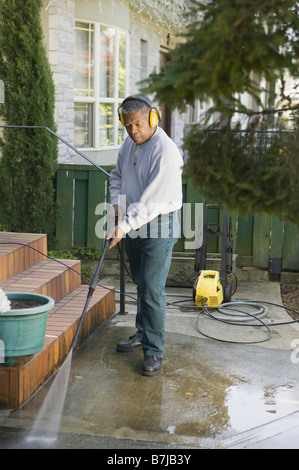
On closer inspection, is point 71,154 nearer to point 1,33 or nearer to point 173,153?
point 1,33

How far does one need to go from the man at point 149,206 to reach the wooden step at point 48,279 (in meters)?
0.76

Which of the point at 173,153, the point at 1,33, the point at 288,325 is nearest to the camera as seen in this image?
the point at 173,153

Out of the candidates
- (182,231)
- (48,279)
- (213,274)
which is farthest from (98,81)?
(48,279)

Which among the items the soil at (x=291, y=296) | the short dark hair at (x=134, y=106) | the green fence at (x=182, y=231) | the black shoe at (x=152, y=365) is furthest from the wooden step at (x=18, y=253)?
the soil at (x=291, y=296)

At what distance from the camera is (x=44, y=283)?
14.5 ft

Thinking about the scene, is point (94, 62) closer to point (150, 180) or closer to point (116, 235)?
point (150, 180)

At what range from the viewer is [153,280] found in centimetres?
392

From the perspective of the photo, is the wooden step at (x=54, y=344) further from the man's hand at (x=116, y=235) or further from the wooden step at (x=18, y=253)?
the man's hand at (x=116, y=235)

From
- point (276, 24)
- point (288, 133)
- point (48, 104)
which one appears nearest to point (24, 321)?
point (288, 133)

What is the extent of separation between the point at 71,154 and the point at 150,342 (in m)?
4.37

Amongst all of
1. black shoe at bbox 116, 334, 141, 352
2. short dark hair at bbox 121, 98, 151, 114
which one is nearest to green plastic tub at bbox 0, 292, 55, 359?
black shoe at bbox 116, 334, 141, 352

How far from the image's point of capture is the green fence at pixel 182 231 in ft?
21.9

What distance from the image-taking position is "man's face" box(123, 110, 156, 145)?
12.5 ft

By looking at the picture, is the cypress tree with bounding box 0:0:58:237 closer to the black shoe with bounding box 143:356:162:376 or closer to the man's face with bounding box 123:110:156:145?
the man's face with bounding box 123:110:156:145
